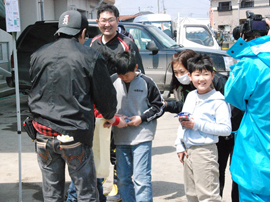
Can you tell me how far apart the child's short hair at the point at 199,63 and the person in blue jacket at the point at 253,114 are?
0.50m

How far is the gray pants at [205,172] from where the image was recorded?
2971 millimetres

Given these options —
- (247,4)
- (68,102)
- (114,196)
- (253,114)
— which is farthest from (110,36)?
(247,4)

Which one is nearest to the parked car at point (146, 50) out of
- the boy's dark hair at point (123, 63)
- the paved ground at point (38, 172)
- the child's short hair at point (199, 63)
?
the paved ground at point (38, 172)

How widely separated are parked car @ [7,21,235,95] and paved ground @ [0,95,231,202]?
2543 millimetres

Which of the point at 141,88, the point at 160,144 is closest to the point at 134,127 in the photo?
the point at 141,88

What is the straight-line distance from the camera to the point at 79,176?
2846mm

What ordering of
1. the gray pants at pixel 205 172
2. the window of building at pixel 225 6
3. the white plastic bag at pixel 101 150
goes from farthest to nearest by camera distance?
the window of building at pixel 225 6, the white plastic bag at pixel 101 150, the gray pants at pixel 205 172

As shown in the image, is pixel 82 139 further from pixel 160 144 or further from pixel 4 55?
pixel 4 55

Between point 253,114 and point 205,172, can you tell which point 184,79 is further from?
point 253,114

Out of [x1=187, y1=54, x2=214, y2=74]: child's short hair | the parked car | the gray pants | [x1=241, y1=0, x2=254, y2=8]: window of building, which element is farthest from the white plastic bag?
[x1=241, y1=0, x2=254, y2=8]: window of building

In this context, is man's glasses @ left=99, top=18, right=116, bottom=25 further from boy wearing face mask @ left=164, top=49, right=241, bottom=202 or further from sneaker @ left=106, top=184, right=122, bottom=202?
sneaker @ left=106, top=184, right=122, bottom=202

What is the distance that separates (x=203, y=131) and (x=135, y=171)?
759mm

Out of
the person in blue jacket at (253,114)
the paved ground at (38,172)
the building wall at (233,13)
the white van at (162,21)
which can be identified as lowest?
the paved ground at (38,172)

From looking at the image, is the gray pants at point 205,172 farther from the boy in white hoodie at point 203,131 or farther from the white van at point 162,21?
the white van at point 162,21
